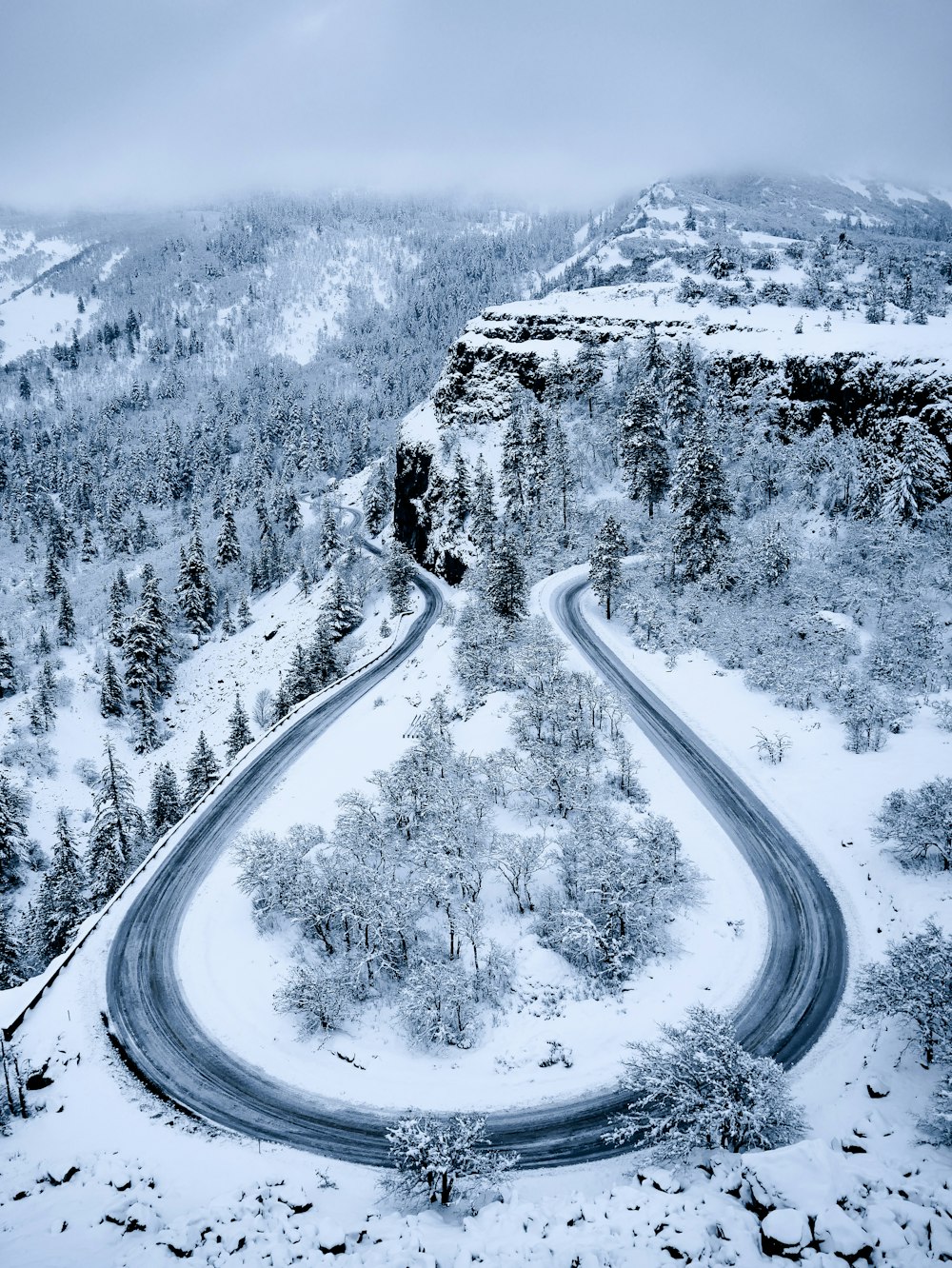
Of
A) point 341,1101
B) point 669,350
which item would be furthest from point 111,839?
point 669,350

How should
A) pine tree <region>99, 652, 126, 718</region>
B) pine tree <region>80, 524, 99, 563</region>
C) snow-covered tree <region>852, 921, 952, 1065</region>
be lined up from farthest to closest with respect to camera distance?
pine tree <region>80, 524, 99, 563</region> → pine tree <region>99, 652, 126, 718</region> → snow-covered tree <region>852, 921, 952, 1065</region>

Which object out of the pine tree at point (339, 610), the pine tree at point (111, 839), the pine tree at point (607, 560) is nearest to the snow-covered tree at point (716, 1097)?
the pine tree at point (607, 560)

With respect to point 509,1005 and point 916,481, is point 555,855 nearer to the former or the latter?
point 509,1005

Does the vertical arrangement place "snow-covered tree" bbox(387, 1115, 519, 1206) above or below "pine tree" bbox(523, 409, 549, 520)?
below

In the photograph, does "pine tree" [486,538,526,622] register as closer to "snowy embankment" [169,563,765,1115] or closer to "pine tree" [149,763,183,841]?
"snowy embankment" [169,563,765,1115]

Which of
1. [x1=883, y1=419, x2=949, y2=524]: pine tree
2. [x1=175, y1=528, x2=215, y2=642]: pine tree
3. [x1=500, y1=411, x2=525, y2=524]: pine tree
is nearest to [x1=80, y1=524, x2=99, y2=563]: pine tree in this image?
[x1=175, y1=528, x2=215, y2=642]: pine tree

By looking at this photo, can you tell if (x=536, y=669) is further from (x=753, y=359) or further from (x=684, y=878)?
(x=753, y=359)

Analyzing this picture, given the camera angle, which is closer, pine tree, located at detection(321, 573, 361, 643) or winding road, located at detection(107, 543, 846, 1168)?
winding road, located at detection(107, 543, 846, 1168)

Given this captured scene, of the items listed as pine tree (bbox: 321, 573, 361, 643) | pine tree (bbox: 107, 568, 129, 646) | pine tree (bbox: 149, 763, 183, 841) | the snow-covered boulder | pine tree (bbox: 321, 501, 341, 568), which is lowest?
pine tree (bbox: 149, 763, 183, 841)
